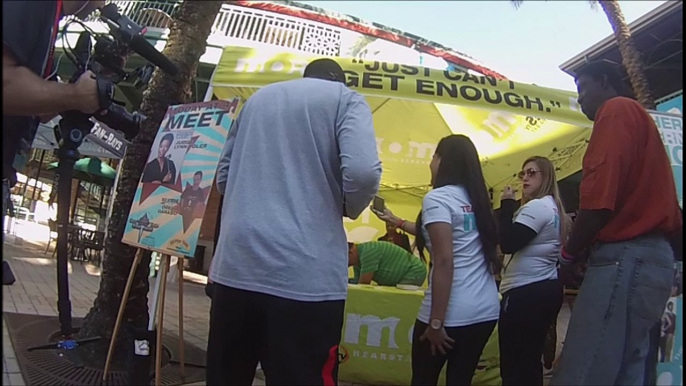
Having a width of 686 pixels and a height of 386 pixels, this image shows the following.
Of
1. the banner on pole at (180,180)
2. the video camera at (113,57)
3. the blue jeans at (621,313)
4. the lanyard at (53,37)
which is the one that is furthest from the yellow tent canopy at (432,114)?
the lanyard at (53,37)

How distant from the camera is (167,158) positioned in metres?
3.54

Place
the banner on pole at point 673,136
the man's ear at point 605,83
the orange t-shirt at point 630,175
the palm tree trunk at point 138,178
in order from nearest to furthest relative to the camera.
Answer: the orange t-shirt at point 630,175
the man's ear at point 605,83
the banner on pole at point 673,136
the palm tree trunk at point 138,178

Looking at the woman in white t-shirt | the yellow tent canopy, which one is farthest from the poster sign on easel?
the woman in white t-shirt

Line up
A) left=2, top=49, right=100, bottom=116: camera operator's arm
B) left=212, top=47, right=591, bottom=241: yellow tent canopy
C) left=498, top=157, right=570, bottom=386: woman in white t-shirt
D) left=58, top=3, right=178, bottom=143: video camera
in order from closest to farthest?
left=2, top=49, right=100, bottom=116: camera operator's arm → left=58, top=3, right=178, bottom=143: video camera → left=498, top=157, right=570, bottom=386: woman in white t-shirt → left=212, top=47, right=591, bottom=241: yellow tent canopy

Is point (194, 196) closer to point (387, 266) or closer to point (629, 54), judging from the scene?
point (387, 266)

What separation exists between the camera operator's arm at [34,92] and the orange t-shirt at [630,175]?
1.80 metres

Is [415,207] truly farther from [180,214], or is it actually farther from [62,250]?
[62,250]

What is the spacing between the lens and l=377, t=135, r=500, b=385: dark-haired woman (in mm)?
2352

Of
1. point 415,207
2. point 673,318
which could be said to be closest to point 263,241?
point 673,318

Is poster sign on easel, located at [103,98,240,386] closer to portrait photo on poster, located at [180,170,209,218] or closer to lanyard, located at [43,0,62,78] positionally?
portrait photo on poster, located at [180,170,209,218]

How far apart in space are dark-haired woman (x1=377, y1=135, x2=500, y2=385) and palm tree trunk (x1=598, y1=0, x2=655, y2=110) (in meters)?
5.86

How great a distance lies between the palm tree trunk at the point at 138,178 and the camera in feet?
13.5

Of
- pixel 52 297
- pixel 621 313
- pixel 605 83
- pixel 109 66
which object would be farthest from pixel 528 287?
pixel 52 297

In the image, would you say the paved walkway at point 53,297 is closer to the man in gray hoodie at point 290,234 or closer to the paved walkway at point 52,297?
the paved walkway at point 52,297
